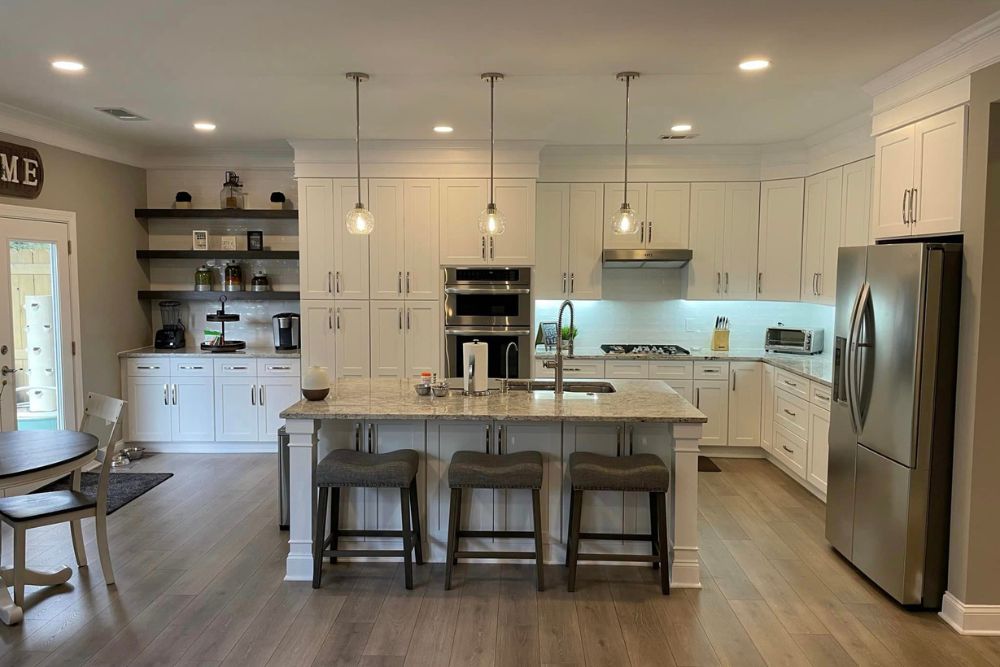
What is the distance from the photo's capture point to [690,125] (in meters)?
4.98

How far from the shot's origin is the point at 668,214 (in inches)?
236

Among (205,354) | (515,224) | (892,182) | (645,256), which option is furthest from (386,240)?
(892,182)

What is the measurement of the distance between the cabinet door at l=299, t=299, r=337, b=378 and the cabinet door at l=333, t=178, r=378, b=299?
0.18 meters

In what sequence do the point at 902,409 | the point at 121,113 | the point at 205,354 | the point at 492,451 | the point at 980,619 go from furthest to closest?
the point at 205,354 → the point at 121,113 → the point at 492,451 → the point at 902,409 → the point at 980,619

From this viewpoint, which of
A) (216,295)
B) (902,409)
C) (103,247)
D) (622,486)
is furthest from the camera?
(216,295)

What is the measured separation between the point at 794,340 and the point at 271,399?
4494mm

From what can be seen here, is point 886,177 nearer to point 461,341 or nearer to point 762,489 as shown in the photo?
point 762,489

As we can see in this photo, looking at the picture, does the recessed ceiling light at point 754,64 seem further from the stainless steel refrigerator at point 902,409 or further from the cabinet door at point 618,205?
the cabinet door at point 618,205

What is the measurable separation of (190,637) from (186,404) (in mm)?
3322

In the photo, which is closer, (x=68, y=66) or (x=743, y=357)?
(x=68, y=66)

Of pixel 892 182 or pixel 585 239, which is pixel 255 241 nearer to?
pixel 585 239

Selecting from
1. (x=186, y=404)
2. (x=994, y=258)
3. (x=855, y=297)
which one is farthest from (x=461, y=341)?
(x=994, y=258)

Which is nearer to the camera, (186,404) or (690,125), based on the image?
(690,125)

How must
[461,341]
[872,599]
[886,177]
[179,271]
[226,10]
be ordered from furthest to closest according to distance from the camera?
[179,271] → [461,341] → [886,177] → [872,599] → [226,10]
